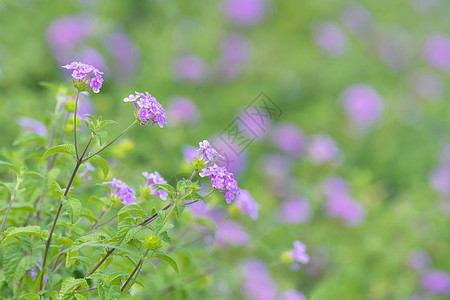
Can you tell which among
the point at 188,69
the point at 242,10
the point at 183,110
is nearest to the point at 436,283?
the point at 183,110

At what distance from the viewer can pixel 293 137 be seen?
12.7ft

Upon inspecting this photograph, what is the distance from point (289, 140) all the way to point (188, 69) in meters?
0.80

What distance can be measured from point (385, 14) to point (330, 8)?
3.46ft

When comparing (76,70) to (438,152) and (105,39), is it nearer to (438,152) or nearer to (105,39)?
(105,39)

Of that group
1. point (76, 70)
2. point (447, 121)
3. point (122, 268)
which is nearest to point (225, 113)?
point (447, 121)

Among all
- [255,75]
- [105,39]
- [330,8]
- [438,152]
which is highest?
[330,8]

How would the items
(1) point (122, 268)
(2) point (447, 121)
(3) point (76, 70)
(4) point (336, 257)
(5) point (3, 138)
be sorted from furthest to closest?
(2) point (447, 121) → (4) point (336, 257) → (5) point (3, 138) → (1) point (122, 268) → (3) point (76, 70)

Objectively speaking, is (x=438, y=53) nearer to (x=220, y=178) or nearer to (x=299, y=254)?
(x=299, y=254)

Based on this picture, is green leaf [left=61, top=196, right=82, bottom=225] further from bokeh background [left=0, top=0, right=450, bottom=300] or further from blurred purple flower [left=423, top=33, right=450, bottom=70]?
blurred purple flower [left=423, top=33, right=450, bottom=70]

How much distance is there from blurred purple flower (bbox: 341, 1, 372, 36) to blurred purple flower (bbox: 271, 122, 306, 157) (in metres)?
1.92

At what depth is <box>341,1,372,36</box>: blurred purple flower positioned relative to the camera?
17.8 feet

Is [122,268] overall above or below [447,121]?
below

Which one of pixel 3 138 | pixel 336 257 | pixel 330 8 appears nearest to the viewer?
pixel 3 138

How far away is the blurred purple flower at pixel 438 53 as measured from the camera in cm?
546
